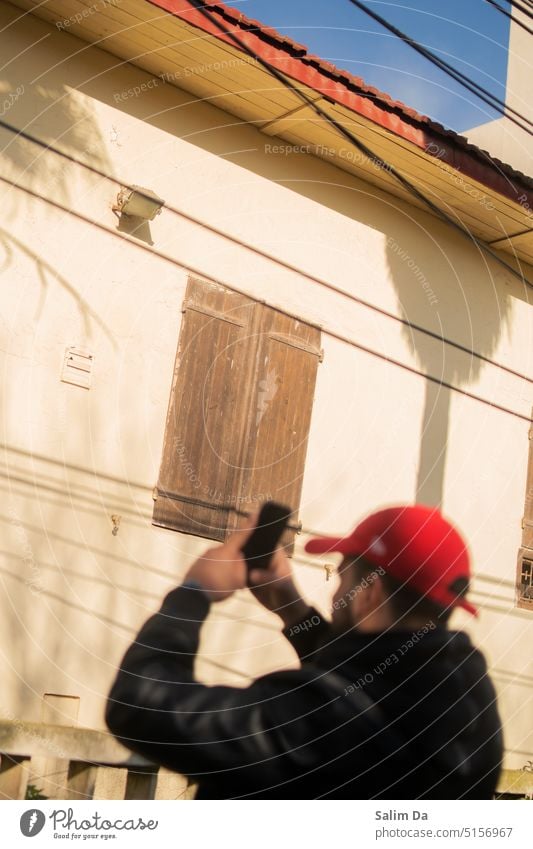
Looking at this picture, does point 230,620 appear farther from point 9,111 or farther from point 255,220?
point 9,111

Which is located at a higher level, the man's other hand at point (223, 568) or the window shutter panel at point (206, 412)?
the window shutter panel at point (206, 412)

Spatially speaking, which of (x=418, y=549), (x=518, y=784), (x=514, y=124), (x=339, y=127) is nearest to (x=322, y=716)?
(x=518, y=784)

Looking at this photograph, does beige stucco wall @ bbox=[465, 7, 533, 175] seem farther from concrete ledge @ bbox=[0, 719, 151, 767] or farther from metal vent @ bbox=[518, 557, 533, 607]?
concrete ledge @ bbox=[0, 719, 151, 767]

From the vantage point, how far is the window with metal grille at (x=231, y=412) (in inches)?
302

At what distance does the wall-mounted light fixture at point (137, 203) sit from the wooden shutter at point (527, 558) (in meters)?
4.32

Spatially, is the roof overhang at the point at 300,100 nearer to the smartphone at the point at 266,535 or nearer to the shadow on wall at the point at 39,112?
the shadow on wall at the point at 39,112

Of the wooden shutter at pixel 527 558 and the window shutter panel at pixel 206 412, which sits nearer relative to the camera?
the window shutter panel at pixel 206 412

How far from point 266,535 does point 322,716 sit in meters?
1.38

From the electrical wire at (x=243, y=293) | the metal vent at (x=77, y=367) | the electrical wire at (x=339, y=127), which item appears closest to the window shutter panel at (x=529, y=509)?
the electrical wire at (x=243, y=293)

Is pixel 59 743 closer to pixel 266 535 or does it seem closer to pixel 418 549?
pixel 266 535

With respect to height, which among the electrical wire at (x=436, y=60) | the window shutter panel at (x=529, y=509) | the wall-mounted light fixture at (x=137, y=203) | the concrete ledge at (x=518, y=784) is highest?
the electrical wire at (x=436, y=60)

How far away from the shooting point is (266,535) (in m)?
8.07

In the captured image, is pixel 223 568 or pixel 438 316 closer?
pixel 223 568

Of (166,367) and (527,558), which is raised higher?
(166,367)
